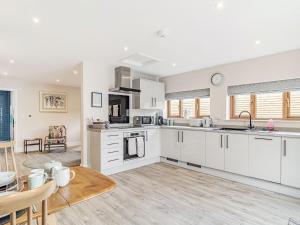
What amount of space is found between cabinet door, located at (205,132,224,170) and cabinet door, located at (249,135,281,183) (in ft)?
1.66

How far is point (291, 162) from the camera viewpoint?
2668 millimetres

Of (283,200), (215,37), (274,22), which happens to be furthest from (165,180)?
(274,22)

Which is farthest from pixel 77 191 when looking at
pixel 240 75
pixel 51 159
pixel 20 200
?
pixel 51 159

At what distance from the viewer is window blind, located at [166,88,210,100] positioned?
14.5ft

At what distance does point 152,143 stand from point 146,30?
2685mm

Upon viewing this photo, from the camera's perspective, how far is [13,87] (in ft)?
18.6

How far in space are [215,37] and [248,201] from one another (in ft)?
7.94

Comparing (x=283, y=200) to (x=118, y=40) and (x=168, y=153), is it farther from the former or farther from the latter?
(x=118, y=40)

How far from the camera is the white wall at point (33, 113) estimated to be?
18.8ft

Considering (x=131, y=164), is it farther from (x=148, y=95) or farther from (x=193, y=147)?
(x=148, y=95)

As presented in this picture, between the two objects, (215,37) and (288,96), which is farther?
(288,96)

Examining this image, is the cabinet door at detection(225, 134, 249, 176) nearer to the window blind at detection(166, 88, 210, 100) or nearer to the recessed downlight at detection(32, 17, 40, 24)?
the window blind at detection(166, 88, 210, 100)

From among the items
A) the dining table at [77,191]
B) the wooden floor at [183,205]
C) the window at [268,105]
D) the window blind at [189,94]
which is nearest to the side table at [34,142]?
the wooden floor at [183,205]

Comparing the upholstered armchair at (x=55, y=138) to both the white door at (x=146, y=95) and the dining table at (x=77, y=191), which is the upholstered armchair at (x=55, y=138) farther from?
the dining table at (x=77, y=191)
